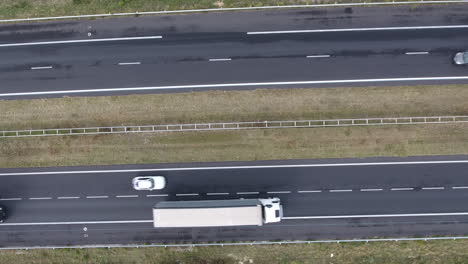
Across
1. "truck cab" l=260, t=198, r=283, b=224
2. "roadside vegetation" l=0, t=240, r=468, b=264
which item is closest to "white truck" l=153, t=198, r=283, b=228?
"truck cab" l=260, t=198, r=283, b=224

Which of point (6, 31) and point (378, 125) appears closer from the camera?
point (378, 125)

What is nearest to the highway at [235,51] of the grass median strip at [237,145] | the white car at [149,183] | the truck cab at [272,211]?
the grass median strip at [237,145]

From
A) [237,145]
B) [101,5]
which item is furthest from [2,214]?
[237,145]

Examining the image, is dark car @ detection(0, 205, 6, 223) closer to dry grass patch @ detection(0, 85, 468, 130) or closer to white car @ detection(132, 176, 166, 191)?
dry grass patch @ detection(0, 85, 468, 130)

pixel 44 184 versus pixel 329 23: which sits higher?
pixel 329 23

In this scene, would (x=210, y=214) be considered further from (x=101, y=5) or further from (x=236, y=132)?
(x=101, y=5)

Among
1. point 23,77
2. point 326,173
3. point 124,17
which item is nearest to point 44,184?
point 23,77

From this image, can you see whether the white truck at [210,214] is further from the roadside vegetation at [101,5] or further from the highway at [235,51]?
the roadside vegetation at [101,5]

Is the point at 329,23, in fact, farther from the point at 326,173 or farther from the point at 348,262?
the point at 348,262
